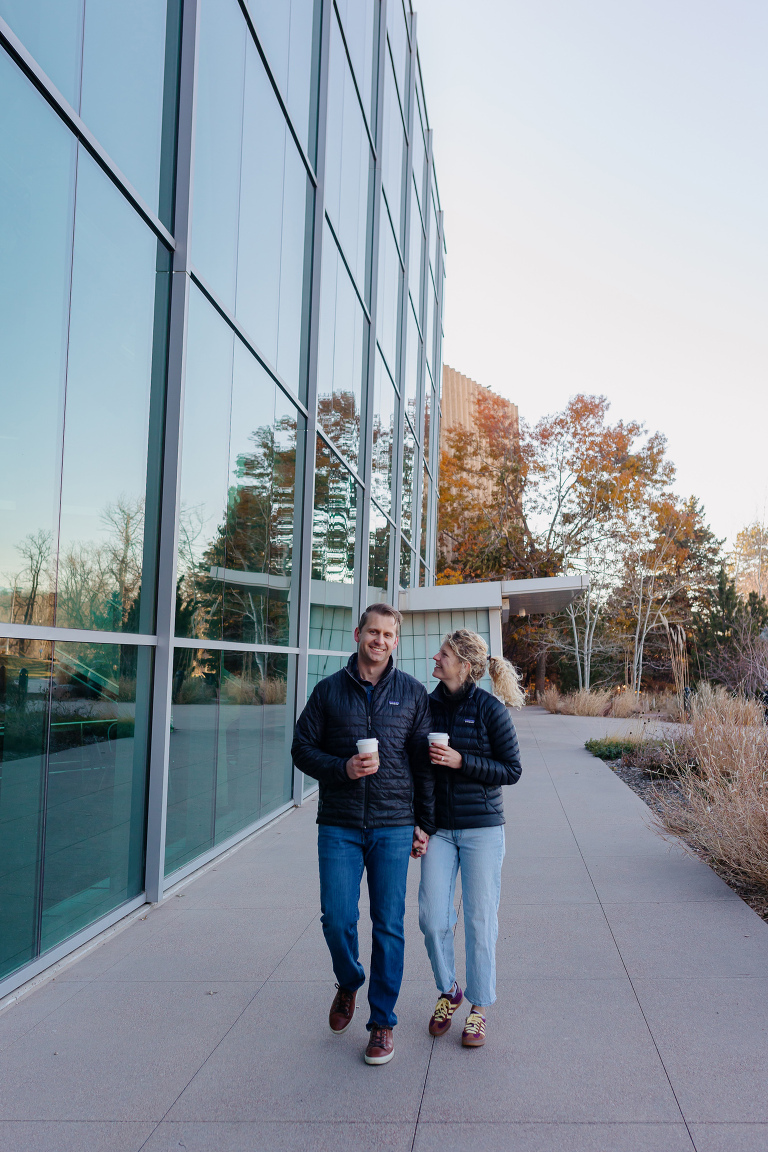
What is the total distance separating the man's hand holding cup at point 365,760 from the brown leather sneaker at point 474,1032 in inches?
48.0

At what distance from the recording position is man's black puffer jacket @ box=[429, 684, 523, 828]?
3824 mm

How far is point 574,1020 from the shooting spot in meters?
4.09

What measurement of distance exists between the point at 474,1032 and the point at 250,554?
538cm

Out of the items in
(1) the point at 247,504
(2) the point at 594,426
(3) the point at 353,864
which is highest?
(2) the point at 594,426

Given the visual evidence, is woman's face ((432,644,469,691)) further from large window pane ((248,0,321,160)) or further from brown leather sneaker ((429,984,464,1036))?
large window pane ((248,0,321,160))

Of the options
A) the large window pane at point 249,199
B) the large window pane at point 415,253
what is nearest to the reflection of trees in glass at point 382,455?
the large window pane at point 415,253

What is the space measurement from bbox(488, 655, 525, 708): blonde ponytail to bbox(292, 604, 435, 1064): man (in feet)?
2.02

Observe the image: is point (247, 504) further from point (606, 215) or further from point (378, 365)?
point (606, 215)

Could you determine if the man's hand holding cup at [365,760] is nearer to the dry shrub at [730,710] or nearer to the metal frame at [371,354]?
the dry shrub at [730,710]

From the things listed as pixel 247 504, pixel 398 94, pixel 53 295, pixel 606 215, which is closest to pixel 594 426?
pixel 606 215

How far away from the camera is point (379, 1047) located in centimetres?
363

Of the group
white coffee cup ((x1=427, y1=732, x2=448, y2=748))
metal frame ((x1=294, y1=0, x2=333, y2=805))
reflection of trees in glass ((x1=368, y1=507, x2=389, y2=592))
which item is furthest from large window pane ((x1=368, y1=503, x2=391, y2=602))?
white coffee cup ((x1=427, y1=732, x2=448, y2=748))

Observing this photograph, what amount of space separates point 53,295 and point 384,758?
3.08m

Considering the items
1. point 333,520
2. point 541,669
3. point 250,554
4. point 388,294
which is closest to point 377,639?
point 250,554
